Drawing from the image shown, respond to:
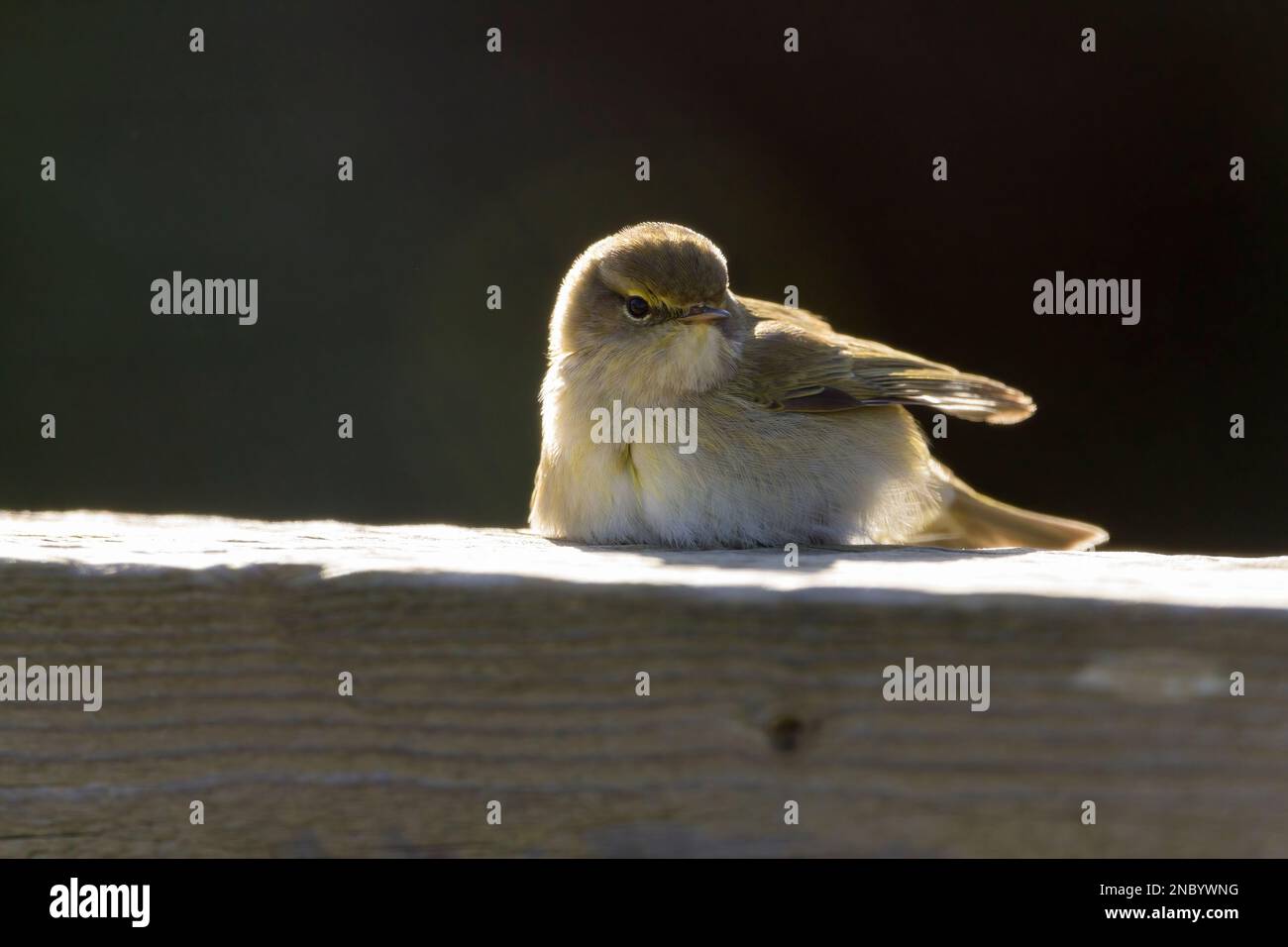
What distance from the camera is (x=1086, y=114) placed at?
5.60 meters

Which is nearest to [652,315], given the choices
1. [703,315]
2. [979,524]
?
[703,315]

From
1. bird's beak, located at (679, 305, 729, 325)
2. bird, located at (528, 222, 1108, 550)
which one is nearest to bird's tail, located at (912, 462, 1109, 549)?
bird, located at (528, 222, 1108, 550)

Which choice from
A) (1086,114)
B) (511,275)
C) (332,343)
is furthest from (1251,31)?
(332,343)

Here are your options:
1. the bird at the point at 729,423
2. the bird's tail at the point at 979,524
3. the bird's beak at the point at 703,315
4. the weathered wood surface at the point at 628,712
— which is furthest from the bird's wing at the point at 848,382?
the weathered wood surface at the point at 628,712

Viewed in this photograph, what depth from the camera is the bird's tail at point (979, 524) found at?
3984 millimetres

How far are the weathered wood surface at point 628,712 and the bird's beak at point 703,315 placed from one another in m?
2.00

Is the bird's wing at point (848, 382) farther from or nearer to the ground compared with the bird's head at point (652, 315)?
nearer to the ground

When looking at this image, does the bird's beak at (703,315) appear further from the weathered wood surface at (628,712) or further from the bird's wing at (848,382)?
the weathered wood surface at (628,712)

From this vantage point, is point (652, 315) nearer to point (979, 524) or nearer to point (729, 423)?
point (729, 423)

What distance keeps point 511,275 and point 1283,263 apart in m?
3.22

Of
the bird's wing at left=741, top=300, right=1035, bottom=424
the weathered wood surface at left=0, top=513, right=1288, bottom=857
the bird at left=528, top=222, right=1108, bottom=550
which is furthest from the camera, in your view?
the bird's wing at left=741, top=300, right=1035, bottom=424

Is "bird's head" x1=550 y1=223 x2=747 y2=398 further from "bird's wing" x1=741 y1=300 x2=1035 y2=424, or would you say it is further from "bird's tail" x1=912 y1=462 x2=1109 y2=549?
"bird's tail" x1=912 y1=462 x2=1109 y2=549

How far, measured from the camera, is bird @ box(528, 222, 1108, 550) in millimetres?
3322

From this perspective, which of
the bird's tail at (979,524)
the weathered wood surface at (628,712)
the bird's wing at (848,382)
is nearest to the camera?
the weathered wood surface at (628,712)
